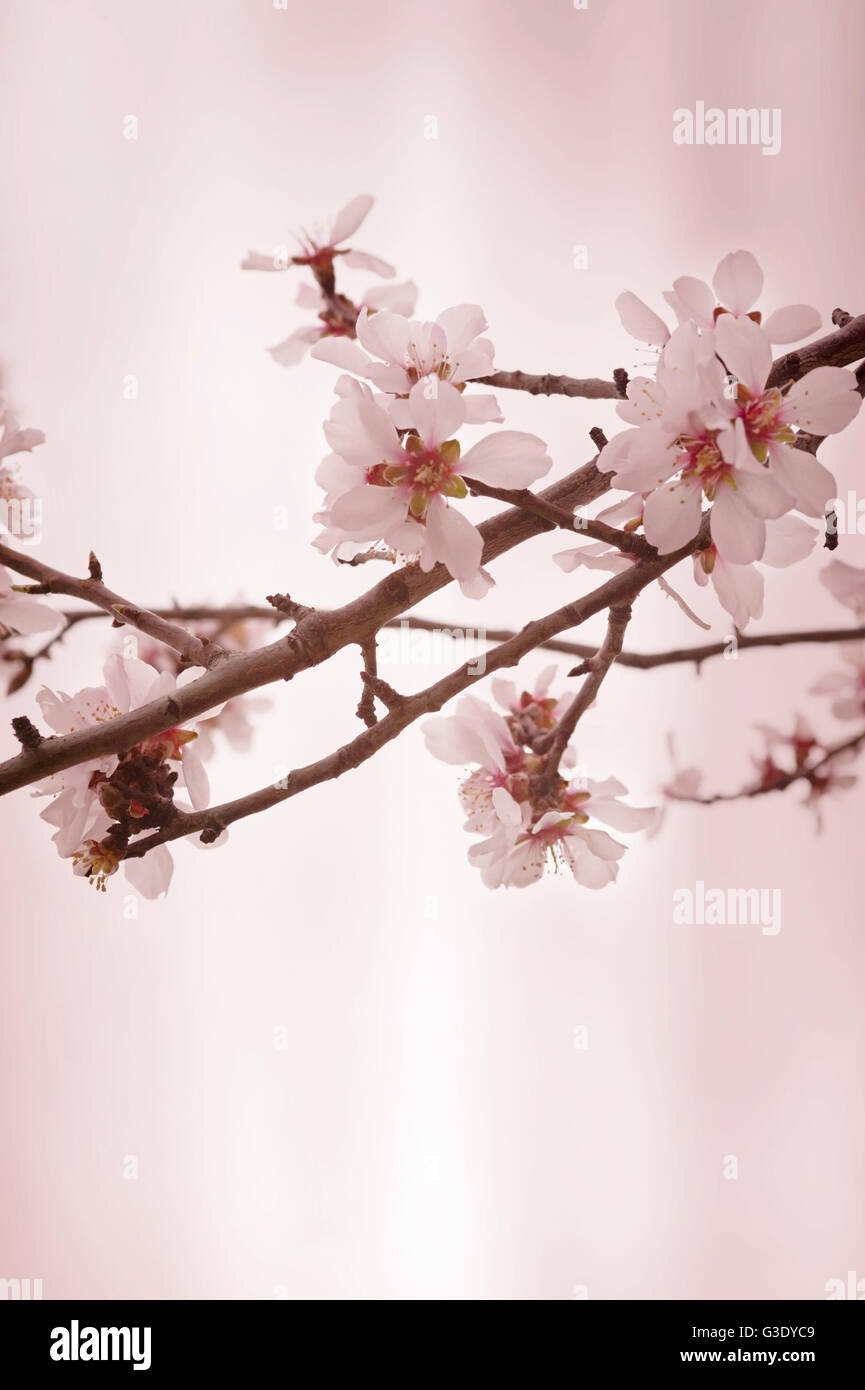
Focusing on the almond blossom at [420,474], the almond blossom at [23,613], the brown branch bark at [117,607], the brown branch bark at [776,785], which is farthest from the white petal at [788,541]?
the brown branch bark at [776,785]

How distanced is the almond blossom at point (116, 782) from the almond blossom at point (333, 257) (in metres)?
0.30

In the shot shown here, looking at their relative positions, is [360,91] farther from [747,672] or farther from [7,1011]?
[7,1011]

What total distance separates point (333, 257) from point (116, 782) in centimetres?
40

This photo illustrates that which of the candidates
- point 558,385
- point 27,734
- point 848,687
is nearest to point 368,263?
point 558,385

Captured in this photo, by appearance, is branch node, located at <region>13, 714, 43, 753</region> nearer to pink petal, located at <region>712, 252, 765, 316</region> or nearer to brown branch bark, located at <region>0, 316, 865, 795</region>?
brown branch bark, located at <region>0, 316, 865, 795</region>

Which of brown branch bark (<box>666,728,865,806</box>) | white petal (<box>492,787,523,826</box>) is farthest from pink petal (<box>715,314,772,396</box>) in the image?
brown branch bark (<box>666,728,865,806</box>)

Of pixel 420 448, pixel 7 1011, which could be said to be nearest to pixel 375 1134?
pixel 7 1011

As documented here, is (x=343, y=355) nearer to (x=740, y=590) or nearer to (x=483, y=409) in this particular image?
(x=483, y=409)

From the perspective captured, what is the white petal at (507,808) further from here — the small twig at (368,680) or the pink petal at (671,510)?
the pink petal at (671,510)

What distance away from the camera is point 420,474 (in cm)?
39

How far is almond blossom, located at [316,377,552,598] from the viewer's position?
0.38m

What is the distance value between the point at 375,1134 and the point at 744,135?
1108 millimetres

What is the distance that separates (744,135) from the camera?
106cm

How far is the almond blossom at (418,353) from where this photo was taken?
395 mm
